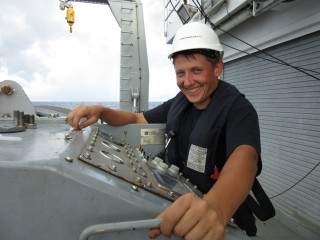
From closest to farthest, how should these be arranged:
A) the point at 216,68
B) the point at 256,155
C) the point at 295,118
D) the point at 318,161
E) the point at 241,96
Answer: the point at 256,155, the point at 241,96, the point at 216,68, the point at 318,161, the point at 295,118

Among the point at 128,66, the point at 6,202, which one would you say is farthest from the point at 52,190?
the point at 128,66

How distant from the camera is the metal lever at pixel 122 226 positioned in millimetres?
914

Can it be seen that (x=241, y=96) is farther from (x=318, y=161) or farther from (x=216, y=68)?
(x=318, y=161)

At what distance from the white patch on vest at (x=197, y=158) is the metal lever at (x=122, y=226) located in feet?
2.82

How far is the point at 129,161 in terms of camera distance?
158 centimetres

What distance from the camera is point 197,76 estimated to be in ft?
5.90

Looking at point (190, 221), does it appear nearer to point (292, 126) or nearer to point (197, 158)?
point (197, 158)

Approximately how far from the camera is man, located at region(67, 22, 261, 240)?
3.08 feet

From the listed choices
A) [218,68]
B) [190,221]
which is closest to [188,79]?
[218,68]

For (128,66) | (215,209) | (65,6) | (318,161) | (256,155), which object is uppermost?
(65,6)

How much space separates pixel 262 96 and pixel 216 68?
152 inches

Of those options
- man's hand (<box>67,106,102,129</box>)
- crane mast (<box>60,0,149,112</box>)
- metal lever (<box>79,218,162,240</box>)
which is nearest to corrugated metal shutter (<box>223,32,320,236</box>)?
crane mast (<box>60,0,149,112</box>)

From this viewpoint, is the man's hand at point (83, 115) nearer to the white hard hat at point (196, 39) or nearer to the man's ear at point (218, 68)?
the white hard hat at point (196, 39)

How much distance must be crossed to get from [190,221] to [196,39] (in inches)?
49.1
